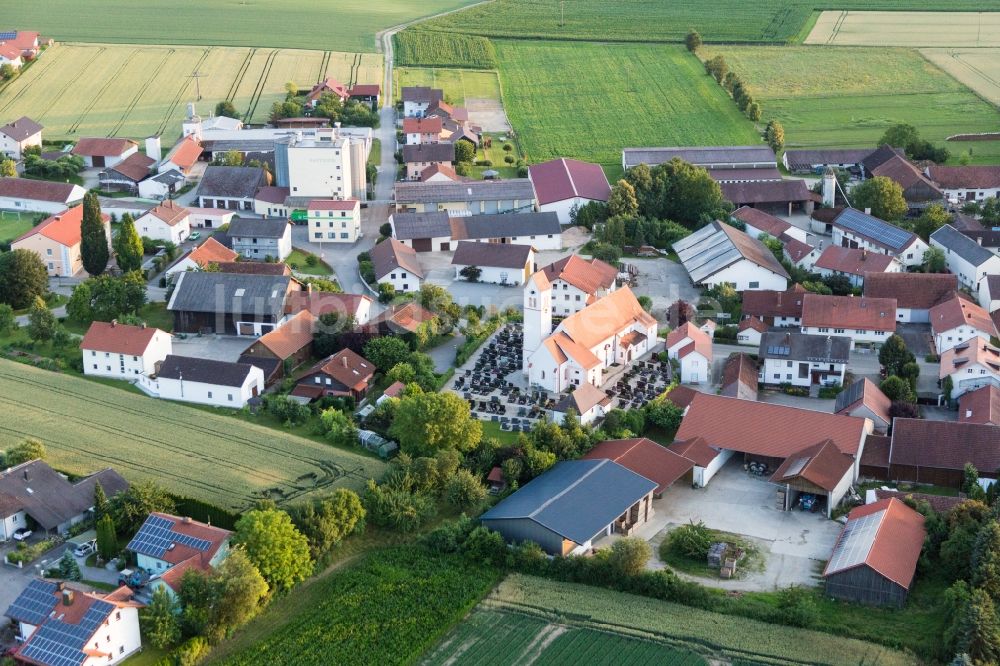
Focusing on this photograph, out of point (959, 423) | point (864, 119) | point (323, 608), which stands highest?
point (864, 119)

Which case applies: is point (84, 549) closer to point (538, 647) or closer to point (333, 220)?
point (538, 647)

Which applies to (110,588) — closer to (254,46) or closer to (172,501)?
(172,501)

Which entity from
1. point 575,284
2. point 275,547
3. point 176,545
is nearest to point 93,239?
point 575,284

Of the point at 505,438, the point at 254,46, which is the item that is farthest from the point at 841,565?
the point at 254,46

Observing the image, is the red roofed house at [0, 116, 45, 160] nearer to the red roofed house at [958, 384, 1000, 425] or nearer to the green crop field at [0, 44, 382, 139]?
the green crop field at [0, 44, 382, 139]

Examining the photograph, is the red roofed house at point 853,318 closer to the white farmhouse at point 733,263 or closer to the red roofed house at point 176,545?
the white farmhouse at point 733,263

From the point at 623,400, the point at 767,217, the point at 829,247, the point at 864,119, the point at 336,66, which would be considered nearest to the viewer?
the point at 623,400

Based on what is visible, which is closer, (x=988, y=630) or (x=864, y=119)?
(x=988, y=630)

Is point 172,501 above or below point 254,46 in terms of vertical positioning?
below
